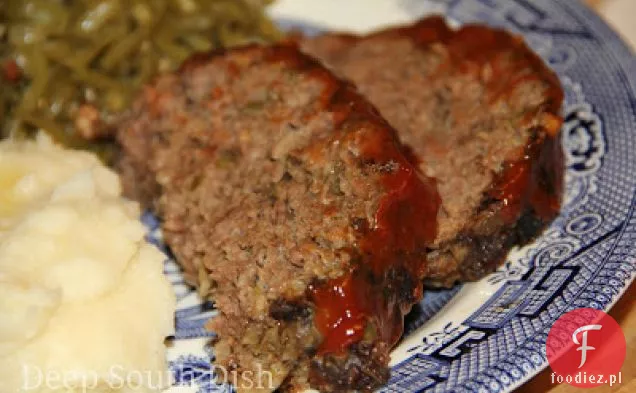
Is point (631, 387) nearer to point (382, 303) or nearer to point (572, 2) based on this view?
point (382, 303)

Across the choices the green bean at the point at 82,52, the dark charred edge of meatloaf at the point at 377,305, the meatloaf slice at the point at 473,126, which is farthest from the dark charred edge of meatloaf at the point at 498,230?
the green bean at the point at 82,52

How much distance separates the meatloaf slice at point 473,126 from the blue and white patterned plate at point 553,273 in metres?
0.22

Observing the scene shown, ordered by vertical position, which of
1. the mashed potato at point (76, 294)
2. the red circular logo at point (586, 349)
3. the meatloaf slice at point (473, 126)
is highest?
the meatloaf slice at point (473, 126)

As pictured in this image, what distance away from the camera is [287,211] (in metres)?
4.75

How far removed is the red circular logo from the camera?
168 inches

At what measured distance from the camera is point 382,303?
14.1 feet

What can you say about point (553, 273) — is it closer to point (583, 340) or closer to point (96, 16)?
point (583, 340)

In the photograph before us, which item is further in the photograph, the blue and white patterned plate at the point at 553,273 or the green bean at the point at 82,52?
the green bean at the point at 82,52

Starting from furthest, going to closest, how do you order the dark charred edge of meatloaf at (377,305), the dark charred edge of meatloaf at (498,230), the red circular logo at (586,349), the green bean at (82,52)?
the green bean at (82,52) < the dark charred edge of meatloaf at (498,230) < the red circular logo at (586,349) < the dark charred edge of meatloaf at (377,305)

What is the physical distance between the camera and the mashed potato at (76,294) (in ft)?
14.1

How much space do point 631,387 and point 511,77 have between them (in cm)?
236

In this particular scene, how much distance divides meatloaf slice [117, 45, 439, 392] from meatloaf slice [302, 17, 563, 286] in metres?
0.40

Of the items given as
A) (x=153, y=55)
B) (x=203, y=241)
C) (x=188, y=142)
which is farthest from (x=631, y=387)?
(x=153, y=55)

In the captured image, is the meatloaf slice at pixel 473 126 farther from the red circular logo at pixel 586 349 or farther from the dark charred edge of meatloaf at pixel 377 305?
the red circular logo at pixel 586 349
